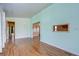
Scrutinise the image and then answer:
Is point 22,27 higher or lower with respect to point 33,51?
higher

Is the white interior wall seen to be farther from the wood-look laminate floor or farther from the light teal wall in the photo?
the wood-look laminate floor

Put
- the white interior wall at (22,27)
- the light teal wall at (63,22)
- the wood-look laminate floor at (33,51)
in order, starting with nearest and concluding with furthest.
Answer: the light teal wall at (63,22) → the wood-look laminate floor at (33,51) → the white interior wall at (22,27)

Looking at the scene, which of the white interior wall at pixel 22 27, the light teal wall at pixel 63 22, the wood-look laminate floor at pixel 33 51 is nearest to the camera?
the light teal wall at pixel 63 22

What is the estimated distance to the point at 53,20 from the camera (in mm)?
6090

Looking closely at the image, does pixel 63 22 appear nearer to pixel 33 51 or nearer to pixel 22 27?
pixel 33 51

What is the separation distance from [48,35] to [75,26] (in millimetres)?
2827

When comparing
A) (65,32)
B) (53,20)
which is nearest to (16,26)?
(53,20)

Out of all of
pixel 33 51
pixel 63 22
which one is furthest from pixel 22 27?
pixel 63 22

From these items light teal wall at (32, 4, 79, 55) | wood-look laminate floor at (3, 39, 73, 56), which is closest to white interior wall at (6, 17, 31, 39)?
light teal wall at (32, 4, 79, 55)

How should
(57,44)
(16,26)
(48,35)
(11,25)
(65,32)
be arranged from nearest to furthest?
1. (65,32)
2. (57,44)
3. (48,35)
4. (16,26)
5. (11,25)

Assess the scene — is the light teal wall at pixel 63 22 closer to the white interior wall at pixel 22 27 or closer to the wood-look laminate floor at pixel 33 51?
the wood-look laminate floor at pixel 33 51

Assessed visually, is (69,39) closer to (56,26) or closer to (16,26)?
(56,26)

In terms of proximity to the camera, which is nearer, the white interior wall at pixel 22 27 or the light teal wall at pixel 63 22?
the light teal wall at pixel 63 22

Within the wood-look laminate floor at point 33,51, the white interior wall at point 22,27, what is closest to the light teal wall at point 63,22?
the wood-look laminate floor at point 33,51
